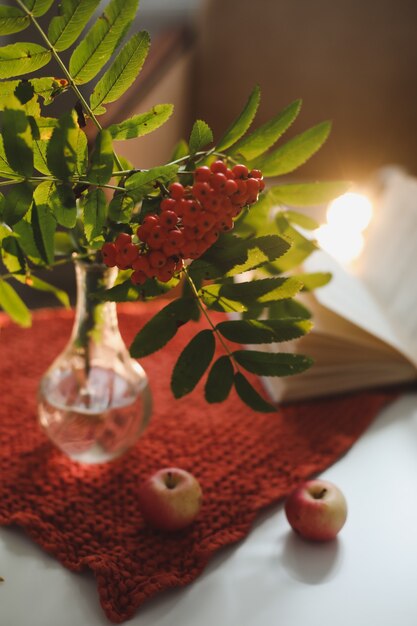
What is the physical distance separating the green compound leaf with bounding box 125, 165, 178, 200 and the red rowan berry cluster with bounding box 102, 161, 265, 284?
0.01 metres

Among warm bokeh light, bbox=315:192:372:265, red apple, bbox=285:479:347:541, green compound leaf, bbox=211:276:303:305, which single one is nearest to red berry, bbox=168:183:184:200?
green compound leaf, bbox=211:276:303:305

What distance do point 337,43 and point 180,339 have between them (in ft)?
2.58

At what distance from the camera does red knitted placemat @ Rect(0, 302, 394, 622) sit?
0.59 metres

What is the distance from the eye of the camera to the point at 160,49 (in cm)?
133

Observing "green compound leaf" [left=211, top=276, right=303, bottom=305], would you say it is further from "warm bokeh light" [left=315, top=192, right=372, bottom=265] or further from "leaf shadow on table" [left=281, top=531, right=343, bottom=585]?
"warm bokeh light" [left=315, top=192, right=372, bottom=265]

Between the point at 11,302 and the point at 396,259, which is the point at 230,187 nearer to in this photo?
the point at 11,302

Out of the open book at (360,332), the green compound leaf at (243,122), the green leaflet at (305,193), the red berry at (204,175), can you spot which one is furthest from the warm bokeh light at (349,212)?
the red berry at (204,175)

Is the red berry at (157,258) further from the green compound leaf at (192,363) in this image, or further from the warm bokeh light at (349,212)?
the warm bokeh light at (349,212)

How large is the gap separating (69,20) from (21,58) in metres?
0.05

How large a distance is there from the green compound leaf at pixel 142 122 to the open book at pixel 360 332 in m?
0.40

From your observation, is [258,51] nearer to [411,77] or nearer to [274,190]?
[411,77]

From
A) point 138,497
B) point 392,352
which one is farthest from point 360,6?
point 138,497

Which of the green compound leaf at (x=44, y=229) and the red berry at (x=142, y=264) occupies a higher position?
the red berry at (x=142, y=264)

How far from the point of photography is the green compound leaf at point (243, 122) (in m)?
0.56
